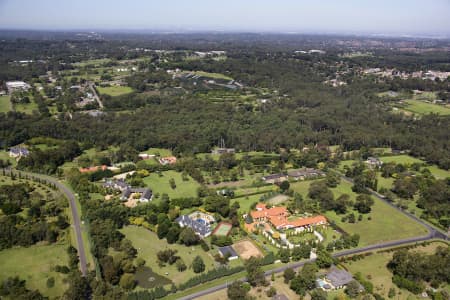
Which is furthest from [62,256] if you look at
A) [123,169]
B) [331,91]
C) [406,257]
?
[331,91]

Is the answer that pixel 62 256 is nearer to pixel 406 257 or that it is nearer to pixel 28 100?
pixel 406 257

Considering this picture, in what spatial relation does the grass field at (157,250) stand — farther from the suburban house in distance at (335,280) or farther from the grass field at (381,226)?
the grass field at (381,226)

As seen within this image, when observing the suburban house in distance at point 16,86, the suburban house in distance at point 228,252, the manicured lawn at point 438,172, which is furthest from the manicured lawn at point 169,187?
the suburban house in distance at point 16,86

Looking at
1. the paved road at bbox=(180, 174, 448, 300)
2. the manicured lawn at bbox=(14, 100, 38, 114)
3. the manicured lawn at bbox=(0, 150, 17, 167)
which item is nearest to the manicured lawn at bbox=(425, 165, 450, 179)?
the paved road at bbox=(180, 174, 448, 300)

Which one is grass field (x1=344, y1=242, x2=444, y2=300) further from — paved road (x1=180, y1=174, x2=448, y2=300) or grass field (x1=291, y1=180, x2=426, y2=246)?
grass field (x1=291, y1=180, x2=426, y2=246)

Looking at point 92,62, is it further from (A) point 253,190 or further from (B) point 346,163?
(A) point 253,190
